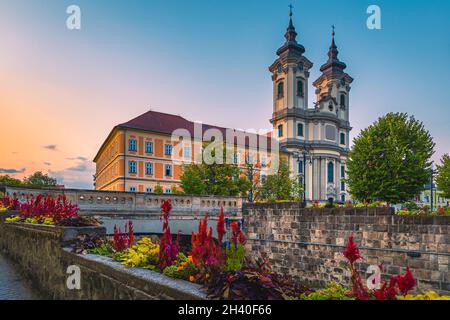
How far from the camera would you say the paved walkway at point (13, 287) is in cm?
731

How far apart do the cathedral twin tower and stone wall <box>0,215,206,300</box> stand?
5649 cm

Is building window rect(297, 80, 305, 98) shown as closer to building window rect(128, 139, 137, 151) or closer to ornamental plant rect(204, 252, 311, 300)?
building window rect(128, 139, 137, 151)

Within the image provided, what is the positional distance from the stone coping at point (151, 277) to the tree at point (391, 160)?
101ft

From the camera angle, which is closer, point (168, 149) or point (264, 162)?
point (168, 149)

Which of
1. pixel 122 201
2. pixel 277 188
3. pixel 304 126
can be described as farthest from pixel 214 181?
pixel 304 126

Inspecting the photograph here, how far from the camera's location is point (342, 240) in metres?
13.8

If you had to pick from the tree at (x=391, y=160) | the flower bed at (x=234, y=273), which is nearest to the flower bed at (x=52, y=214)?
the flower bed at (x=234, y=273)

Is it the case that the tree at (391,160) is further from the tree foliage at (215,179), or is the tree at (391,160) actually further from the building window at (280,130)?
the building window at (280,130)

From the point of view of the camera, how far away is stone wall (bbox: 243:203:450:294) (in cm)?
1089

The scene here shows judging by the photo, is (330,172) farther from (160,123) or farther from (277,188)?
(160,123)

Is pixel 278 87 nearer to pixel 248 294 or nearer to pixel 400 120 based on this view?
pixel 400 120

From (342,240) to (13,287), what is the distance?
11101mm

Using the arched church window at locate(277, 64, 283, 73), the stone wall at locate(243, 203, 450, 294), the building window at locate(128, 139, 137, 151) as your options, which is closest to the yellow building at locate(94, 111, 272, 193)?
the building window at locate(128, 139, 137, 151)

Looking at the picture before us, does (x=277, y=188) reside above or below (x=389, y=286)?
above
